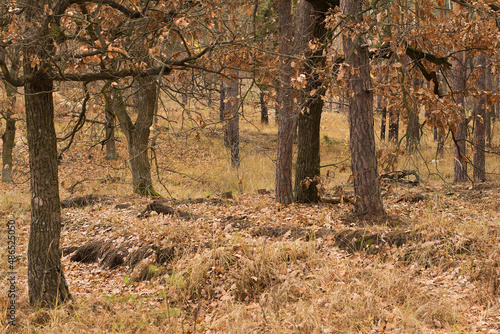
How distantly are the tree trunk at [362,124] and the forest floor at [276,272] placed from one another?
504 millimetres

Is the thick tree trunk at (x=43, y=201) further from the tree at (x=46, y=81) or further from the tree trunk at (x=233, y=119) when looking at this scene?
the tree trunk at (x=233, y=119)

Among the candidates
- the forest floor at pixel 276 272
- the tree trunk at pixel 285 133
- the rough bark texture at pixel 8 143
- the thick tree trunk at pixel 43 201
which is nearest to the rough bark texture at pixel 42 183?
the thick tree trunk at pixel 43 201

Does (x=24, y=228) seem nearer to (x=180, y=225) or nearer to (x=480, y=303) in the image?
(x=180, y=225)

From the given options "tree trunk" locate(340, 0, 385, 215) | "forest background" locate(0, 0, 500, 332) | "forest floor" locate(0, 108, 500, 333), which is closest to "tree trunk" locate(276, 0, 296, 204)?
"forest background" locate(0, 0, 500, 332)

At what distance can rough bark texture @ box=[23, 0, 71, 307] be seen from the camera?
14.1 feet

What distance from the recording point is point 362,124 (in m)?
7.01

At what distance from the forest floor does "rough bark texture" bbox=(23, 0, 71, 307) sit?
0.32m

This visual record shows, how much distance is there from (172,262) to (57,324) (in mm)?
1734

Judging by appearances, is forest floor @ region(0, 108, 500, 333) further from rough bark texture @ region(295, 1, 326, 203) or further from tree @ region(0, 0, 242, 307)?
rough bark texture @ region(295, 1, 326, 203)

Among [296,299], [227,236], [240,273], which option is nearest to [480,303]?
[296,299]

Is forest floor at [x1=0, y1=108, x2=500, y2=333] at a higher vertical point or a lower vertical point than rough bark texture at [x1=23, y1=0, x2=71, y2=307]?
lower

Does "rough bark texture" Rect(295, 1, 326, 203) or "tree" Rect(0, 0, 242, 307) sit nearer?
"tree" Rect(0, 0, 242, 307)

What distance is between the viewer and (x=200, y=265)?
5.45 meters

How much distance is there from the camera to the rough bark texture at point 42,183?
4.29 m
